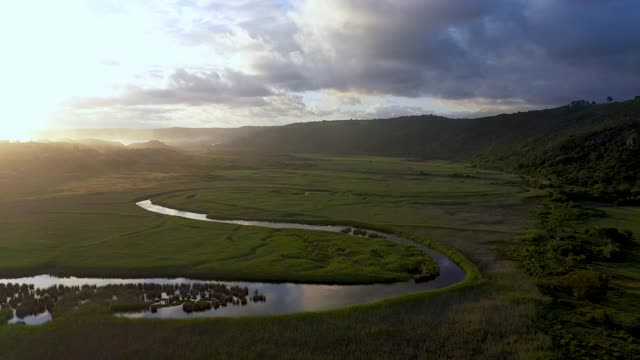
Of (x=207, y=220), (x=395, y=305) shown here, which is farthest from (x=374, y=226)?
(x=395, y=305)

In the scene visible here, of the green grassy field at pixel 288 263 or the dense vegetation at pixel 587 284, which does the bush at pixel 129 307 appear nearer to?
the green grassy field at pixel 288 263

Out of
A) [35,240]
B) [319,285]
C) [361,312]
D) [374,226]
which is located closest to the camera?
[361,312]

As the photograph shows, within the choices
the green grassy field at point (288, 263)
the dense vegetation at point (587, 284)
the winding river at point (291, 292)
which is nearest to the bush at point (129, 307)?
the winding river at point (291, 292)

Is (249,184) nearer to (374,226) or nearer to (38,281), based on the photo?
(374,226)

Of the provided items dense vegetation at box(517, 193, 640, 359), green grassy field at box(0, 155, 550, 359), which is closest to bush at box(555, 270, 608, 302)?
dense vegetation at box(517, 193, 640, 359)

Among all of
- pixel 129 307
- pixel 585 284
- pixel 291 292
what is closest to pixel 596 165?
pixel 585 284

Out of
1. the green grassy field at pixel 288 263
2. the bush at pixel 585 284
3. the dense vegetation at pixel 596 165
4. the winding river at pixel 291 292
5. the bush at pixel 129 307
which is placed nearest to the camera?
the green grassy field at pixel 288 263

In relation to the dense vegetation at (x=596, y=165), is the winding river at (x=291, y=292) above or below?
below

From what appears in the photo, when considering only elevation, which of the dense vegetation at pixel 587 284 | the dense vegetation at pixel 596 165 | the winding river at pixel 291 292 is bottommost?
the winding river at pixel 291 292
